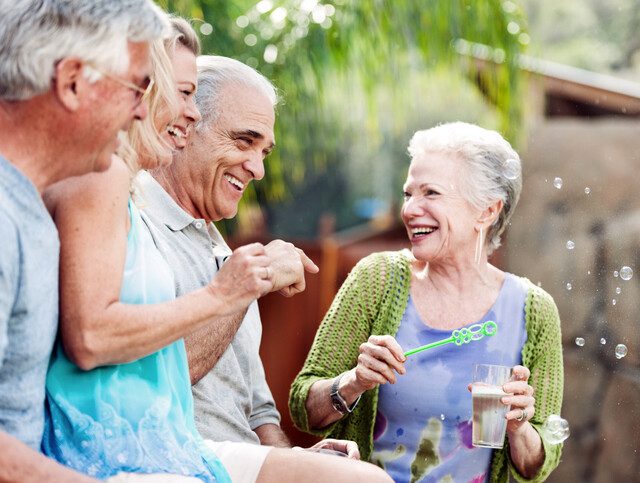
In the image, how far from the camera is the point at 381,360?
2.65m

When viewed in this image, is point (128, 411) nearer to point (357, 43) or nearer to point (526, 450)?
point (526, 450)

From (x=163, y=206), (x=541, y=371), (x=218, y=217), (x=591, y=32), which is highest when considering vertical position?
(x=163, y=206)

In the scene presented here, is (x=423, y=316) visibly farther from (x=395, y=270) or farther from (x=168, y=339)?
(x=168, y=339)

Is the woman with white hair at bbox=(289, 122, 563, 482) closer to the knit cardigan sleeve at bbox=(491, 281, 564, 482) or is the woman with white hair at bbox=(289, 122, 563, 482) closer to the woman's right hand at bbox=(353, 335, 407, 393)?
the knit cardigan sleeve at bbox=(491, 281, 564, 482)

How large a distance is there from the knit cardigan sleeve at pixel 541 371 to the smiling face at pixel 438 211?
0.30 metres

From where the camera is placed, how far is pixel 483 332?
300 cm

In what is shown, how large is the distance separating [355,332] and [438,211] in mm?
454

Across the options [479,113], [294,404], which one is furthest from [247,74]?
[479,113]

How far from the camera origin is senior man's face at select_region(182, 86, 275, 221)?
109 inches

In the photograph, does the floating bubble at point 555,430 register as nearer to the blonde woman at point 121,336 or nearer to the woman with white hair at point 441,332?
the woman with white hair at point 441,332

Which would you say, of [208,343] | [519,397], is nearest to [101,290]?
[208,343]

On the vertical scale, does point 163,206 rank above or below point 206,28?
above

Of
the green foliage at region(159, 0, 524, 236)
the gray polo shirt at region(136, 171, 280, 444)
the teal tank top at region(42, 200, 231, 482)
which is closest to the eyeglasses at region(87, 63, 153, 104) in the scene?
the teal tank top at region(42, 200, 231, 482)

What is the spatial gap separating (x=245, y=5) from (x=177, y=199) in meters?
3.51
